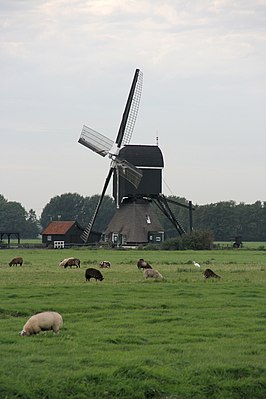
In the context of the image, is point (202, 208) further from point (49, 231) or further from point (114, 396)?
point (114, 396)

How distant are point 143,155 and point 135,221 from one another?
7.80 meters

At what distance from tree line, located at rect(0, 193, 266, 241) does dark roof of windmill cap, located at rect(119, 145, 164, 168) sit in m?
26.1

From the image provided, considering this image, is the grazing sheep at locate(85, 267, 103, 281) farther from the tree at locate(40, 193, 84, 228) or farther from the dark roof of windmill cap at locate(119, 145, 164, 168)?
the tree at locate(40, 193, 84, 228)

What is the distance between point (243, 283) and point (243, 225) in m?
127

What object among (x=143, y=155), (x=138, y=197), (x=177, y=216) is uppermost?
(x=143, y=155)

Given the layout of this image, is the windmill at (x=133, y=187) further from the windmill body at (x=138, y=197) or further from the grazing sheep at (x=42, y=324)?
the grazing sheep at (x=42, y=324)

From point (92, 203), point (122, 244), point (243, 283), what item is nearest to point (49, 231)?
point (122, 244)

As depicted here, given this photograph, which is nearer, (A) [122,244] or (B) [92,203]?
(A) [122,244]

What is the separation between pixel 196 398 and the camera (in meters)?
14.2

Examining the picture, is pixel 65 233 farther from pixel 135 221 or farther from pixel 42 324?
pixel 42 324

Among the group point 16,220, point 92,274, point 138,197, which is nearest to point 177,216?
point 16,220

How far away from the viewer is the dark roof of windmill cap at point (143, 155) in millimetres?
95625

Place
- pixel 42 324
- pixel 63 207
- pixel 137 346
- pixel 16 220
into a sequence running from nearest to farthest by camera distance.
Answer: pixel 137 346 → pixel 42 324 → pixel 63 207 → pixel 16 220

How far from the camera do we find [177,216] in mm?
161375
